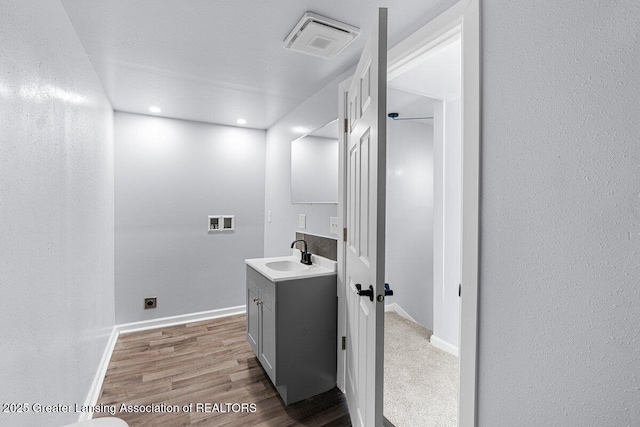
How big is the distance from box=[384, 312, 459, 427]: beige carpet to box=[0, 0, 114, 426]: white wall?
1.77 m

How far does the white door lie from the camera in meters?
1.21

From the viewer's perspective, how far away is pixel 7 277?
0.93 meters

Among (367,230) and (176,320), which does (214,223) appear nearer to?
(176,320)

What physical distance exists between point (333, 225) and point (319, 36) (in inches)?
47.3

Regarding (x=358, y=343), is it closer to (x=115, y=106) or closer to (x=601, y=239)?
(x=601, y=239)

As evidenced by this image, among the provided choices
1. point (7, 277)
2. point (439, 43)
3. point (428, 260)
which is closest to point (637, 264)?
point (439, 43)

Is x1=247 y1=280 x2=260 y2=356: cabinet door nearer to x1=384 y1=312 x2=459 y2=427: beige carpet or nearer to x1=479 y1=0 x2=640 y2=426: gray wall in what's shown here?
x1=384 y1=312 x2=459 y2=427: beige carpet

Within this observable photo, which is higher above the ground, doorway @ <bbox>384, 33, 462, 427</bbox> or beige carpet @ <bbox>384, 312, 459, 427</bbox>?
doorway @ <bbox>384, 33, 462, 427</bbox>

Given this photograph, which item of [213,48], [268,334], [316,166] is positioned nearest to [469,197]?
[316,166]

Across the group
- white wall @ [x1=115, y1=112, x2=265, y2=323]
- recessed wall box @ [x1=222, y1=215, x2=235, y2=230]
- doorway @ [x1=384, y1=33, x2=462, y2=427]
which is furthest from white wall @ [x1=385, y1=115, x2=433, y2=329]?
recessed wall box @ [x1=222, y1=215, x2=235, y2=230]

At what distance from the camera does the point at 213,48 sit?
1818 millimetres

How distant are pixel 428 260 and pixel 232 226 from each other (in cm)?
227

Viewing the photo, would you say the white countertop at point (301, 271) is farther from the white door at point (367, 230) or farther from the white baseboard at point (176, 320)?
the white baseboard at point (176, 320)

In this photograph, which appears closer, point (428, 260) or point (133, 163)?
point (133, 163)
